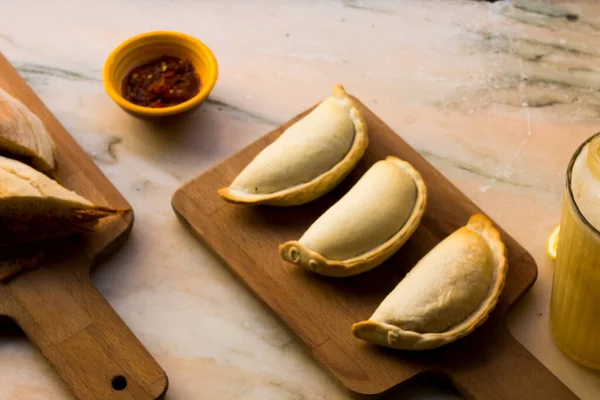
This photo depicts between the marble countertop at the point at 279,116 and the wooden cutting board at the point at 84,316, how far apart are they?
6cm

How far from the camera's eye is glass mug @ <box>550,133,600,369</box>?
114 centimetres

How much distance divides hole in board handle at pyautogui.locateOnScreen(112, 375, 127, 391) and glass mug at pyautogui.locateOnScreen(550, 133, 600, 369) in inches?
29.0

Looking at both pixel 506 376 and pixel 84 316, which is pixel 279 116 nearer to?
pixel 84 316

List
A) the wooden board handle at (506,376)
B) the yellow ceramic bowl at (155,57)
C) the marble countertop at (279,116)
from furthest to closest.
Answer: the yellow ceramic bowl at (155,57) < the marble countertop at (279,116) < the wooden board handle at (506,376)

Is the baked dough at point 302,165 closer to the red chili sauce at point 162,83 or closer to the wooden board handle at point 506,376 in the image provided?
the red chili sauce at point 162,83

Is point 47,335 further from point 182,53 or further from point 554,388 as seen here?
point 554,388

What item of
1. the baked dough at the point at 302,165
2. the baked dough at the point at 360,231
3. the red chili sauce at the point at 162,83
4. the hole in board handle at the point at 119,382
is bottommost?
the hole in board handle at the point at 119,382

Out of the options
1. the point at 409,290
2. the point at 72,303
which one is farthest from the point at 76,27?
the point at 409,290

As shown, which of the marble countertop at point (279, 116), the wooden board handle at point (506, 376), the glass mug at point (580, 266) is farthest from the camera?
the marble countertop at point (279, 116)

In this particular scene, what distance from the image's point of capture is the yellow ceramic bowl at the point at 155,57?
1564mm

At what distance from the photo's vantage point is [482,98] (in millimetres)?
1712

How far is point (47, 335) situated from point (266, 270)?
39 centimetres

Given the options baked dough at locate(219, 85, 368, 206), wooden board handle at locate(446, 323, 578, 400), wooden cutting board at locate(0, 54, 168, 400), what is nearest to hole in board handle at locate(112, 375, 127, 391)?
wooden cutting board at locate(0, 54, 168, 400)

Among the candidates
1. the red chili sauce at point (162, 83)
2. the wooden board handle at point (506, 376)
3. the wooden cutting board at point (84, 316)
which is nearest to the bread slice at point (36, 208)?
the wooden cutting board at point (84, 316)
